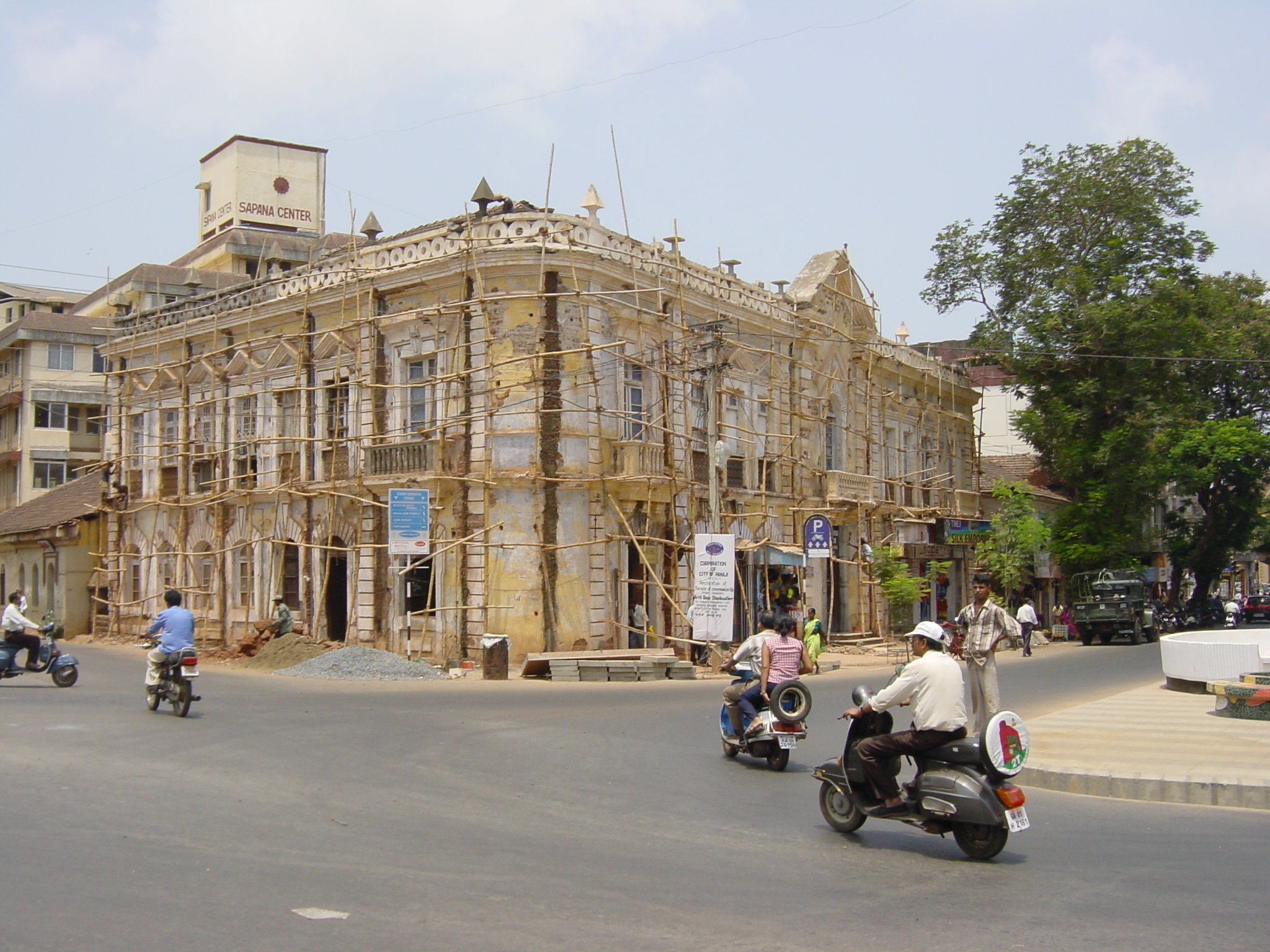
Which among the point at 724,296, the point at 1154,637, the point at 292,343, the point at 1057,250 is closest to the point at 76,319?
the point at 292,343

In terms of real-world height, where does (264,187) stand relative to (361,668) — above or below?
above

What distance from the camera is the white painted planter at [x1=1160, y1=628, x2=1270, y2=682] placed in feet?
55.0

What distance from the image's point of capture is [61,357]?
4481cm

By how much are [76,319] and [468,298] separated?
90.8 feet

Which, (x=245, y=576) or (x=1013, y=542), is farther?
(x=1013, y=542)

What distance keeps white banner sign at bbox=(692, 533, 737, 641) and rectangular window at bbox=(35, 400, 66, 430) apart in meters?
32.6

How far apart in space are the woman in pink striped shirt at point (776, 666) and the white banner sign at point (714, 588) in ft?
31.2

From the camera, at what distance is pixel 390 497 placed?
72.5ft

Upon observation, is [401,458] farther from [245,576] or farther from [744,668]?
[744,668]

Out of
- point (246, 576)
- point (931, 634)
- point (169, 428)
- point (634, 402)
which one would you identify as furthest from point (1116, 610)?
point (931, 634)

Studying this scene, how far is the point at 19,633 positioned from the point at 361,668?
20.3 ft

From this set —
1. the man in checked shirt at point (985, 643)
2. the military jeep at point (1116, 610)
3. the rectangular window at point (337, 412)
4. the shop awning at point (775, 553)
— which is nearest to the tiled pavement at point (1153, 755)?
the man in checked shirt at point (985, 643)

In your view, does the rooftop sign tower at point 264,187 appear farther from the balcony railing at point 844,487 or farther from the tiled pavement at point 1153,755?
the tiled pavement at point 1153,755

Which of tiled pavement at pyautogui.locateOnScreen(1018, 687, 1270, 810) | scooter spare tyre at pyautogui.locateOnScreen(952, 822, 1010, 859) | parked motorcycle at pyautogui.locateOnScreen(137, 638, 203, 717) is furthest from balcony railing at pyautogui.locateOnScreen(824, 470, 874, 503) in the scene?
scooter spare tyre at pyautogui.locateOnScreen(952, 822, 1010, 859)
